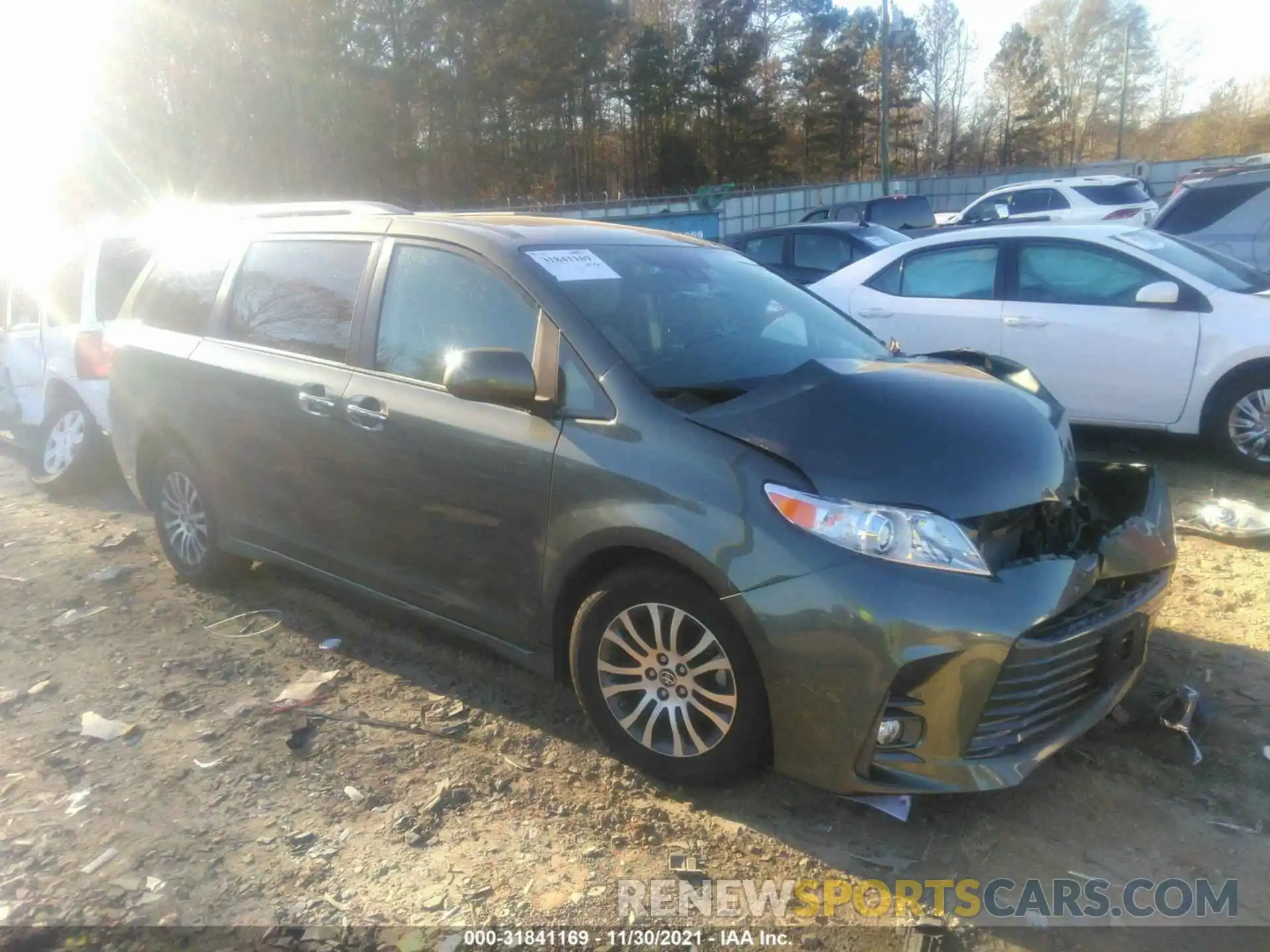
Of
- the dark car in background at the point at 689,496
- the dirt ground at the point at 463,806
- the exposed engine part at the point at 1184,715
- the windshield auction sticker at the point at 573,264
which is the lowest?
the dirt ground at the point at 463,806

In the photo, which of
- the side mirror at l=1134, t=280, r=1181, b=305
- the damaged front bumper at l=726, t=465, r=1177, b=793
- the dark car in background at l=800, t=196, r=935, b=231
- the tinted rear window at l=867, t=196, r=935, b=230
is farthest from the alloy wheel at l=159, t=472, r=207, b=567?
the tinted rear window at l=867, t=196, r=935, b=230

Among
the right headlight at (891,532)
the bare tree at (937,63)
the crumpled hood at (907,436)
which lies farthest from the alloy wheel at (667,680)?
the bare tree at (937,63)

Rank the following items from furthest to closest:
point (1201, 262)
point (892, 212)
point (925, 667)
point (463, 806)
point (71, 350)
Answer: point (892, 212) → point (71, 350) → point (1201, 262) → point (463, 806) → point (925, 667)

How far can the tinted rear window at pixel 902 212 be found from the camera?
19.2m

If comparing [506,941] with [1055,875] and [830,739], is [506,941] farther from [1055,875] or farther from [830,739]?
[1055,875]

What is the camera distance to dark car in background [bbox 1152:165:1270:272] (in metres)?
9.58

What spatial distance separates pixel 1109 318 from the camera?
6.47m

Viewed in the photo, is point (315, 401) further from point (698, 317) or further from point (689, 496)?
point (689, 496)

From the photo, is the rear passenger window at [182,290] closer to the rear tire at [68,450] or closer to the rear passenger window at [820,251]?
the rear tire at [68,450]

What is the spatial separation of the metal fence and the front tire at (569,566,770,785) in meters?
14.1

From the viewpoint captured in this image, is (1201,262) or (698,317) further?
(1201,262)

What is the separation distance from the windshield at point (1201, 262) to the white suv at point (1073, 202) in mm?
9968

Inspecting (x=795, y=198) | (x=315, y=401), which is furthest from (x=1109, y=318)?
(x=795, y=198)

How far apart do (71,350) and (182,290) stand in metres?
2.94
